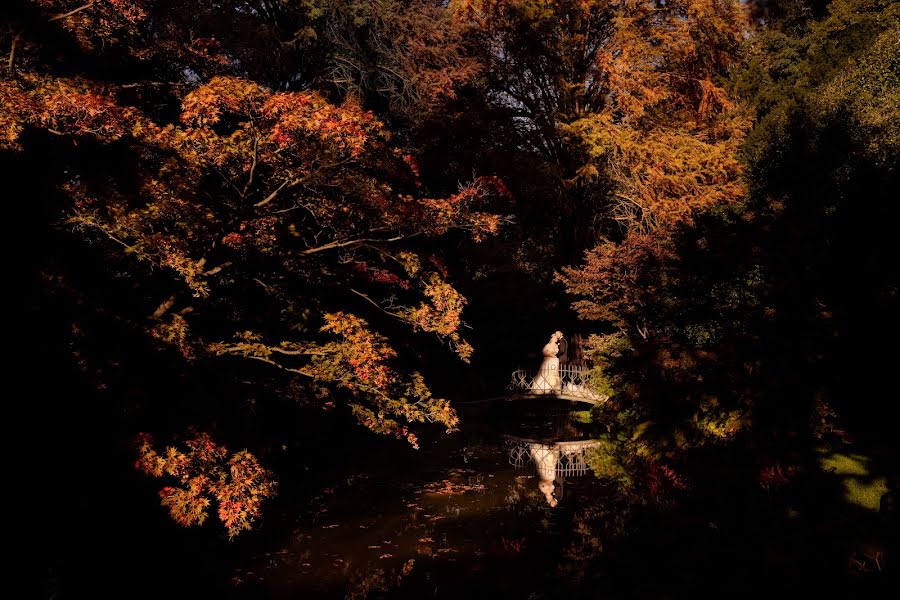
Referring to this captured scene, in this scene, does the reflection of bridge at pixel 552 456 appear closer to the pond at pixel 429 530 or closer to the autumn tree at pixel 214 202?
the pond at pixel 429 530

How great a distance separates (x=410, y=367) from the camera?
14.2 m

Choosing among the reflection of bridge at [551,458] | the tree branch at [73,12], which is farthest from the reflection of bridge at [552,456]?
the tree branch at [73,12]

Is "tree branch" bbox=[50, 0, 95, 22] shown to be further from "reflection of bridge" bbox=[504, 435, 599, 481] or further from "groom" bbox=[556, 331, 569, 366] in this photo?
"groom" bbox=[556, 331, 569, 366]

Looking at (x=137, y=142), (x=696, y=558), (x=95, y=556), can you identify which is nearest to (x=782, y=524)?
(x=696, y=558)

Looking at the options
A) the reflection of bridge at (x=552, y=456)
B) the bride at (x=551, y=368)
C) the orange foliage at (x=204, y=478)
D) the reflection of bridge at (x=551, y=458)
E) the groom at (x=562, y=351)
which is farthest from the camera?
the groom at (x=562, y=351)

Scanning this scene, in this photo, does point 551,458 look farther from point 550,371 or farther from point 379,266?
point 379,266

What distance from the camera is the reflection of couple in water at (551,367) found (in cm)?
1689

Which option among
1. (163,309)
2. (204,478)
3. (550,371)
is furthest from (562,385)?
(204,478)

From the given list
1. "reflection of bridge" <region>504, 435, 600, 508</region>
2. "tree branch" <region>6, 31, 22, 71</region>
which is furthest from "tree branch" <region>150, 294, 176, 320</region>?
"reflection of bridge" <region>504, 435, 600, 508</region>

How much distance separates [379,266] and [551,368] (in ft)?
22.1

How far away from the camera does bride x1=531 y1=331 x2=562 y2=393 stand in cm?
1688

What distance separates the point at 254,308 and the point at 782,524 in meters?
8.30

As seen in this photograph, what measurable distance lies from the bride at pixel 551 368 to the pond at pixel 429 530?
Answer: 3042mm

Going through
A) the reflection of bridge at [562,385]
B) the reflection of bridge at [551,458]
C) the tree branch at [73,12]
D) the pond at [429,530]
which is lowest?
the pond at [429,530]
